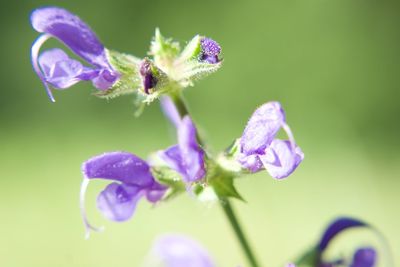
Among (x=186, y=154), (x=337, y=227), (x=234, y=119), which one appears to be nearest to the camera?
(x=186, y=154)

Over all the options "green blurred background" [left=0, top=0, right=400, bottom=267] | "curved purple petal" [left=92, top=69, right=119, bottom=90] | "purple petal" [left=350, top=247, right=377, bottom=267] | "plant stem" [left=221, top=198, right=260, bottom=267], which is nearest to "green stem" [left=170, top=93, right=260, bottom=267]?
"plant stem" [left=221, top=198, right=260, bottom=267]

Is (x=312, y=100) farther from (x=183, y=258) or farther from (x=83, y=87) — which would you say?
(x=183, y=258)

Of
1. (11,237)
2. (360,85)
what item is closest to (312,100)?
(360,85)

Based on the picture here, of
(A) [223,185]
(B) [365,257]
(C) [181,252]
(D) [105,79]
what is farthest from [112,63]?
(B) [365,257]

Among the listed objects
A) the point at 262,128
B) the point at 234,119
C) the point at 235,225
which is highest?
the point at 234,119

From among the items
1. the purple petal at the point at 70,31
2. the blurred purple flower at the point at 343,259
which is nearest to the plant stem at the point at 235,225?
the blurred purple flower at the point at 343,259

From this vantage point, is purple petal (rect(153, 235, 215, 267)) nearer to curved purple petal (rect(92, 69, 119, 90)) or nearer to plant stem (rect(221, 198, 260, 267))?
plant stem (rect(221, 198, 260, 267))

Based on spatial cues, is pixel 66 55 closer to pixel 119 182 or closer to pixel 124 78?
pixel 124 78
